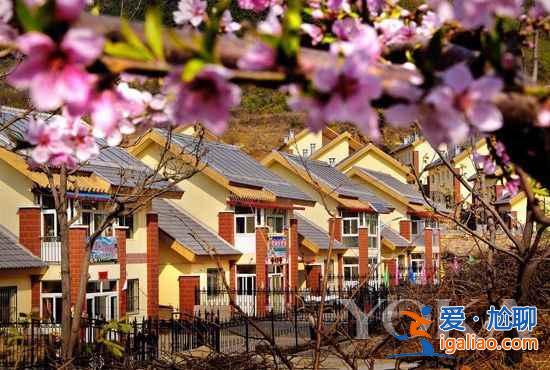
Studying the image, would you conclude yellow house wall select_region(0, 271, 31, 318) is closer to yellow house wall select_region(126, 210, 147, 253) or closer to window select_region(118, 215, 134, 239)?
window select_region(118, 215, 134, 239)

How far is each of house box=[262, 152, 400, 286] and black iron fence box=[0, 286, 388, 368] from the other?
8812 mm

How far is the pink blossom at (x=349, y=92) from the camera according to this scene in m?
1.79

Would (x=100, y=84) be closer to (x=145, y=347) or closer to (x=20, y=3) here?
(x=20, y=3)

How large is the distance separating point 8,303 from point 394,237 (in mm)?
31298

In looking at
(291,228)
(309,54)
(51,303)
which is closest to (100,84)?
(309,54)

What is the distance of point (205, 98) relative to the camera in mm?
1883

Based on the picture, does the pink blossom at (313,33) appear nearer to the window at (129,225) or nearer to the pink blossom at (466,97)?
the pink blossom at (466,97)

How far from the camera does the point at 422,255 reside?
55.7 meters

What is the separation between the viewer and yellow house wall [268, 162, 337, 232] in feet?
146

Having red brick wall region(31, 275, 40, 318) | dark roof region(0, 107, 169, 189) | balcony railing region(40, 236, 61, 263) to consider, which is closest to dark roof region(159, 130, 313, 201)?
dark roof region(0, 107, 169, 189)

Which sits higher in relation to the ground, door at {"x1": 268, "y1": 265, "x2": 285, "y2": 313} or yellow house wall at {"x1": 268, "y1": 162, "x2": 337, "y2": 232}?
yellow house wall at {"x1": 268, "y1": 162, "x2": 337, "y2": 232}

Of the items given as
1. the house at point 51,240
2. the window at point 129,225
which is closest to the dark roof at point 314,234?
the window at point 129,225

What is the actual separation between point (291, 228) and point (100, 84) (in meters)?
38.2

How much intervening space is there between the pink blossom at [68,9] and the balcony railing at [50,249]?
80.6ft
